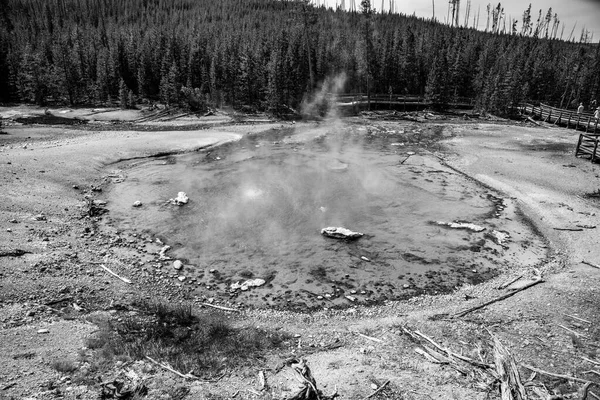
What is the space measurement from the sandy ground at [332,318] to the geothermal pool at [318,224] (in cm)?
123

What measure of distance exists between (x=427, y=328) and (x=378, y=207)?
11.3 meters

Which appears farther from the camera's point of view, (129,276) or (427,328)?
(129,276)

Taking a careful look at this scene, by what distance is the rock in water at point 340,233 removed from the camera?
18.2 metres

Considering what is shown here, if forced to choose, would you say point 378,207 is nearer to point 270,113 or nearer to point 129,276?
point 129,276

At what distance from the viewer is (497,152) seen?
1375 inches

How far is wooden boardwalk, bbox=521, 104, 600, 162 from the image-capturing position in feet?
103

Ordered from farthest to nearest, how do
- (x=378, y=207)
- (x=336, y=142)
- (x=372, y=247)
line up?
(x=336, y=142) < (x=378, y=207) < (x=372, y=247)

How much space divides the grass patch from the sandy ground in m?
0.49

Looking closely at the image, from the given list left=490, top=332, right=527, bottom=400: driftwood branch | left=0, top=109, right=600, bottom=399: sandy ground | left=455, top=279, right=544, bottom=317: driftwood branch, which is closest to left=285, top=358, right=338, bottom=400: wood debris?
left=0, top=109, right=600, bottom=399: sandy ground

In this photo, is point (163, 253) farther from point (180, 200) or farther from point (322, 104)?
point (322, 104)

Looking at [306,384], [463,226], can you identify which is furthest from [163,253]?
[463,226]

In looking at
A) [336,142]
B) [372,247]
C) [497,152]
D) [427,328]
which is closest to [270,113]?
[336,142]

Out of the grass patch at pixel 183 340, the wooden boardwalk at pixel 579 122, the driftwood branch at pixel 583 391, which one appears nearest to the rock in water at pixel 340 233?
the grass patch at pixel 183 340

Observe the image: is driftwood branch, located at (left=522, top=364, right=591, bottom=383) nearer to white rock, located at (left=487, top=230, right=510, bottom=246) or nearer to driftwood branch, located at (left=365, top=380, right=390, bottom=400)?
driftwood branch, located at (left=365, top=380, right=390, bottom=400)
